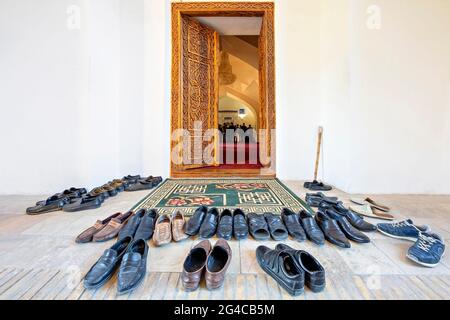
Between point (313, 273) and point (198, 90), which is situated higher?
point (198, 90)

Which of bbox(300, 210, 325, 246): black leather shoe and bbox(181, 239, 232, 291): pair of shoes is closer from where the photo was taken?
bbox(181, 239, 232, 291): pair of shoes

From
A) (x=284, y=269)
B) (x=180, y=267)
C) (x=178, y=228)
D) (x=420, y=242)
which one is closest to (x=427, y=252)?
(x=420, y=242)

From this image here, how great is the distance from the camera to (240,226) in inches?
58.4

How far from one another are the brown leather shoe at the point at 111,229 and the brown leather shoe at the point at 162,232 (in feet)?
0.81

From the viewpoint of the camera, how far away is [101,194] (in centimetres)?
226

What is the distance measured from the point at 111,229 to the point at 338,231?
56.7 inches

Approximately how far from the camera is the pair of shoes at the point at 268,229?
1.41m

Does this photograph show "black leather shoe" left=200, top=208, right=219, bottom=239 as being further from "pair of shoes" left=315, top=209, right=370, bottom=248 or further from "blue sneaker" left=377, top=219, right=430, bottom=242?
"blue sneaker" left=377, top=219, right=430, bottom=242

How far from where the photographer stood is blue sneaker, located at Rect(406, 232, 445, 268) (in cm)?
112

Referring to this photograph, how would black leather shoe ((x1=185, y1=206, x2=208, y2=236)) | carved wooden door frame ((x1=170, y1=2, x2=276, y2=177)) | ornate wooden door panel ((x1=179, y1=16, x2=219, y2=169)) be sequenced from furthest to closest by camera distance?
ornate wooden door panel ((x1=179, y1=16, x2=219, y2=169)), carved wooden door frame ((x1=170, y1=2, x2=276, y2=177)), black leather shoe ((x1=185, y1=206, x2=208, y2=236))

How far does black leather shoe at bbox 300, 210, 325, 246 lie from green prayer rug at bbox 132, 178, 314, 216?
43cm

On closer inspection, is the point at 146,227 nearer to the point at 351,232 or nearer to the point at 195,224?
the point at 195,224

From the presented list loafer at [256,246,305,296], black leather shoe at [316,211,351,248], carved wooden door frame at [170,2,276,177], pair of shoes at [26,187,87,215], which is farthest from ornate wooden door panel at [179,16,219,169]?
loafer at [256,246,305,296]

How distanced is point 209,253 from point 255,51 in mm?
7617
